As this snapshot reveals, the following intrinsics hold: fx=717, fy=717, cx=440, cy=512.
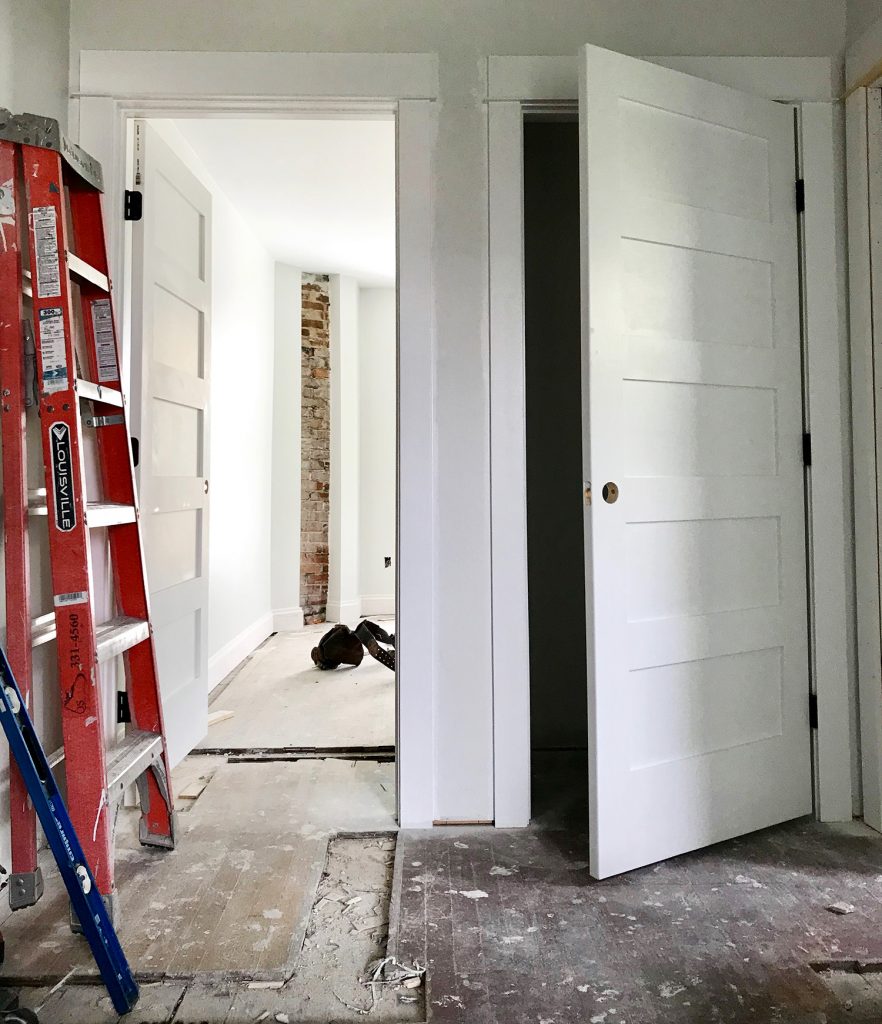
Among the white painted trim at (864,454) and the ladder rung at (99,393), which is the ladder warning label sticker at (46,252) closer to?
the ladder rung at (99,393)

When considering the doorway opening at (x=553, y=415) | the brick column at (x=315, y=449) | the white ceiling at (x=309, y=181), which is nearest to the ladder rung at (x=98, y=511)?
the doorway opening at (x=553, y=415)

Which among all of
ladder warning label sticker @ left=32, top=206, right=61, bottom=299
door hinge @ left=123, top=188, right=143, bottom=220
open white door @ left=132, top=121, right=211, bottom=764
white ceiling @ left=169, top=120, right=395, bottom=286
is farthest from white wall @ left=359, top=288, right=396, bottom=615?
ladder warning label sticker @ left=32, top=206, right=61, bottom=299

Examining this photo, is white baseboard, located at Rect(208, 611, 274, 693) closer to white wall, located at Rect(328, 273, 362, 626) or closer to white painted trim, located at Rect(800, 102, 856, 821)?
white wall, located at Rect(328, 273, 362, 626)

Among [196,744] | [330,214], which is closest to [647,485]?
[196,744]

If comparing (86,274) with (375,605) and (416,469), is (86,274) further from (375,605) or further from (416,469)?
(375,605)

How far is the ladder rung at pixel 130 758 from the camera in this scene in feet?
5.50

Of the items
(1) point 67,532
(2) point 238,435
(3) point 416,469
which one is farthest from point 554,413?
(2) point 238,435

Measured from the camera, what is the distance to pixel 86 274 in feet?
6.10

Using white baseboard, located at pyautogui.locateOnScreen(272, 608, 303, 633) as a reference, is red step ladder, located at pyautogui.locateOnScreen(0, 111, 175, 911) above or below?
above

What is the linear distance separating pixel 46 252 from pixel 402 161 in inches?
42.1

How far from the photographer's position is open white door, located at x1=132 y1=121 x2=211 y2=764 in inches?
92.7

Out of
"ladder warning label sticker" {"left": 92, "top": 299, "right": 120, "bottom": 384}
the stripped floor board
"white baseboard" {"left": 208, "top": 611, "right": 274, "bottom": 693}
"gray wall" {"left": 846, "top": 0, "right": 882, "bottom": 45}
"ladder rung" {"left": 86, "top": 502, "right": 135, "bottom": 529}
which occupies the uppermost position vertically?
"gray wall" {"left": 846, "top": 0, "right": 882, "bottom": 45}

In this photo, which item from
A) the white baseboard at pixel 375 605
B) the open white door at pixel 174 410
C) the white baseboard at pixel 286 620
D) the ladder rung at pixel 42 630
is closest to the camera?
the ladder rung at pixel 42 630

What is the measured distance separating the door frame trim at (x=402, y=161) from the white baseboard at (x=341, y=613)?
3627mm
